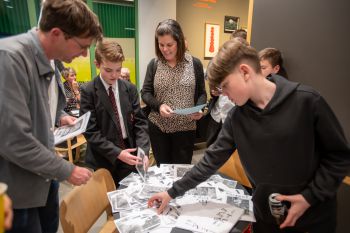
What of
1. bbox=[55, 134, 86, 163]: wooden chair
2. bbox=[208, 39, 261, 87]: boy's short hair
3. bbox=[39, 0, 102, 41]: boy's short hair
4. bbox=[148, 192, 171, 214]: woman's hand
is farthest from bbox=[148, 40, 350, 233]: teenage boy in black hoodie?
bbox=[55, 134, 86, 163]: wooden chair

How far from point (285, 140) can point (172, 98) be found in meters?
1.16

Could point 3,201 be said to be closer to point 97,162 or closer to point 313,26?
point 97,162

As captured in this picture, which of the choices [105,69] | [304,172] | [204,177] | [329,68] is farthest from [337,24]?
[105,69]

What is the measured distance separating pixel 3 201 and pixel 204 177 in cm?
100

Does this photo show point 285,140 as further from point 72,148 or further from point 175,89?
point 72,148

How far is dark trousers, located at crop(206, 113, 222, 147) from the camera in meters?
2.46

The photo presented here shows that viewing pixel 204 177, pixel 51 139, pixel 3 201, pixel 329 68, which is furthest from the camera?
pixel 329 68

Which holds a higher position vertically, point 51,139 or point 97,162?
point 51,139

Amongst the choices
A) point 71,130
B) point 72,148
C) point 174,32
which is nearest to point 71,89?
point 72,148

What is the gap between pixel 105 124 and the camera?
1.83 meters

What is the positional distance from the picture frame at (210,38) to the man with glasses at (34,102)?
15.4 ft

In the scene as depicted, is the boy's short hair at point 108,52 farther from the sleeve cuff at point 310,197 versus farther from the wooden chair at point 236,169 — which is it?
the sleeve cuff at point 310,197

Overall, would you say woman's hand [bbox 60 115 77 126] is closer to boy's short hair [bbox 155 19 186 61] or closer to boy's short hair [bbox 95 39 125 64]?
boy's short hair [bbox 95 39 125 64]

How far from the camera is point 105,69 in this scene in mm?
1781
